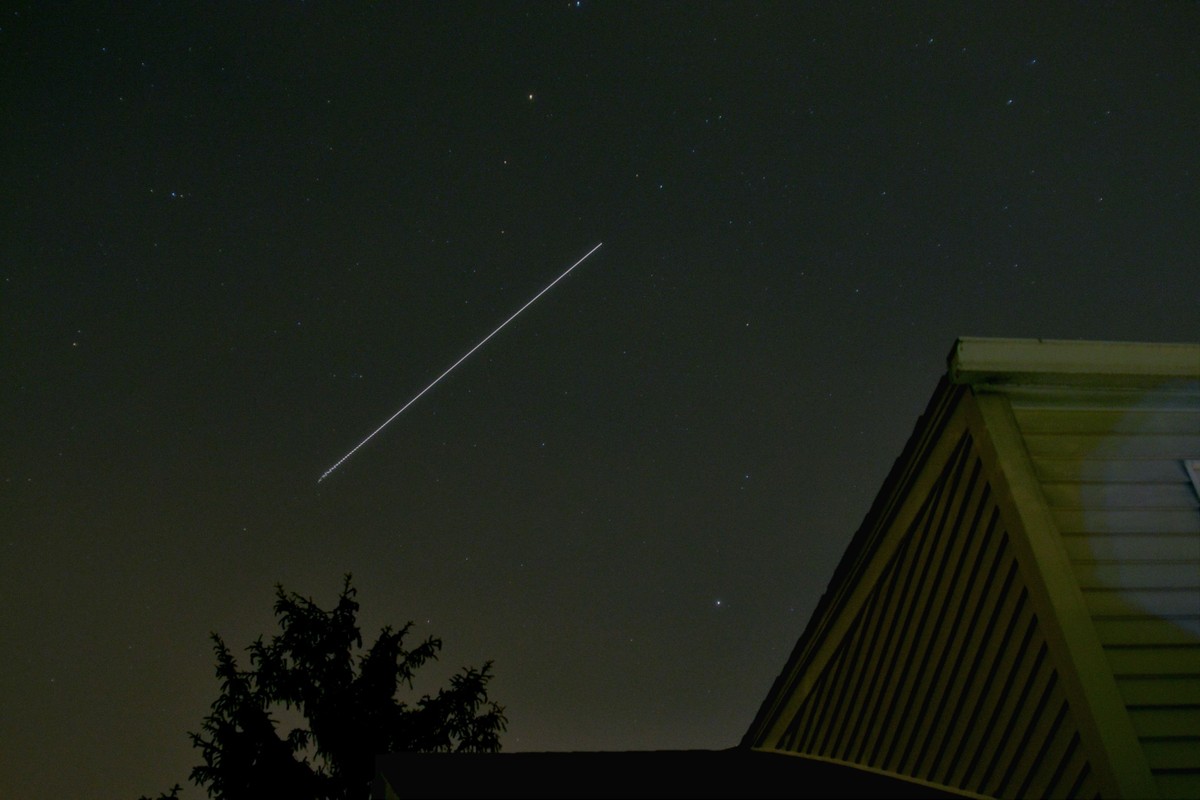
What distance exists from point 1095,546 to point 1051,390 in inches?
38.2

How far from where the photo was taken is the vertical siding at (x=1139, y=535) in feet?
11.5

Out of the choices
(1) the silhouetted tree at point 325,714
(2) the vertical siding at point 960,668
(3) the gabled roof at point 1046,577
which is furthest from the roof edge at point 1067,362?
(1) the silhouetted tree at point 325,714

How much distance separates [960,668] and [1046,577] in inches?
43.9

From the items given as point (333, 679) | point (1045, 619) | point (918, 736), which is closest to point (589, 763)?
point (918, 736)

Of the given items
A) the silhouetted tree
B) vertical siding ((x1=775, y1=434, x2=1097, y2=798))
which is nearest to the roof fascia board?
vertical siding ((x1=775, y1=434, x2=1097, y2=798))

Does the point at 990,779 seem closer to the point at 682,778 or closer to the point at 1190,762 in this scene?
the point at 1190,762

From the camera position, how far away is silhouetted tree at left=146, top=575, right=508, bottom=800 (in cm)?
1691

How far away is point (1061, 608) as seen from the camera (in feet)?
12.2

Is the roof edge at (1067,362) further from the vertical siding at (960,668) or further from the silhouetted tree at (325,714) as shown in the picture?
the silhouetted tree at (325,714)

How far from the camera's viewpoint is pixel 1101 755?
11.1 ft

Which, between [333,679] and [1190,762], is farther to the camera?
[333,679]

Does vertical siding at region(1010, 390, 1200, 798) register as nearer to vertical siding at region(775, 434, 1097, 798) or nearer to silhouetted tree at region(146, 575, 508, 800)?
vertical siding at region(775, 434, 1097, 798)

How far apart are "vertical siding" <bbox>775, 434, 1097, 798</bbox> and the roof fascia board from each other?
15cm

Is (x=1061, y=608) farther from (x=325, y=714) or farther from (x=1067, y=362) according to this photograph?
(x=325, y=714)
